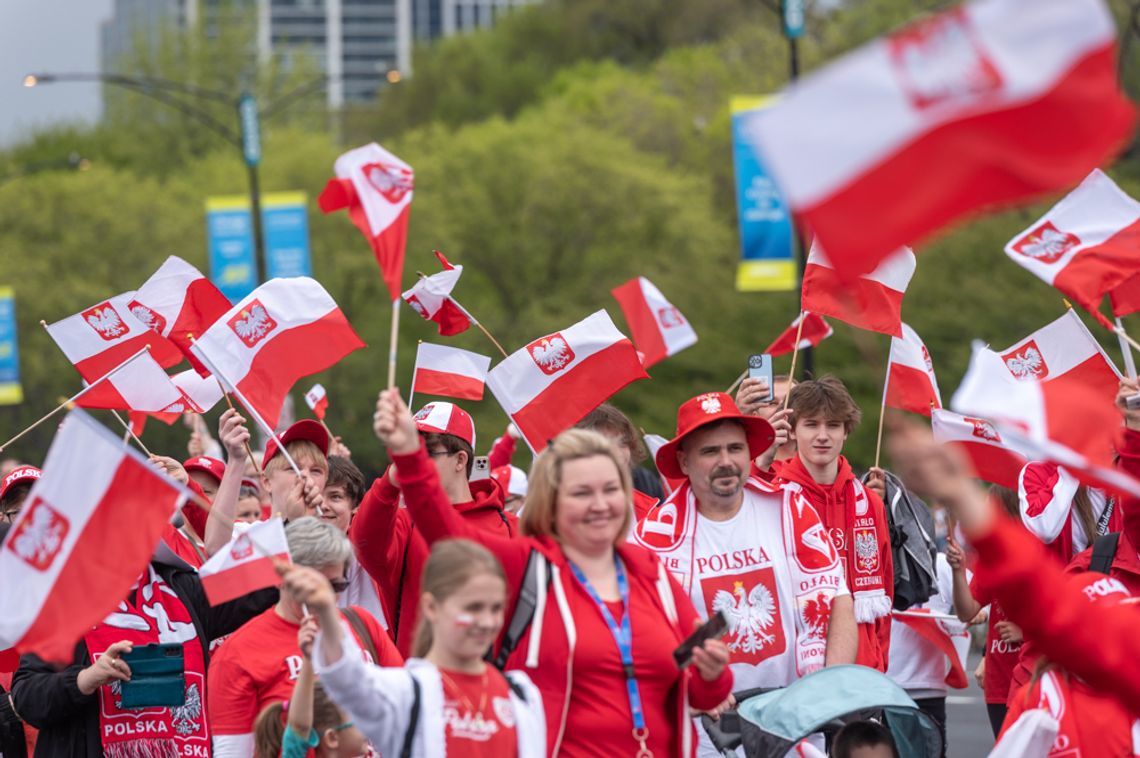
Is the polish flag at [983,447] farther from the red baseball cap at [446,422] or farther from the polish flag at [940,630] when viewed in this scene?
the red baseball cap at [446,422]

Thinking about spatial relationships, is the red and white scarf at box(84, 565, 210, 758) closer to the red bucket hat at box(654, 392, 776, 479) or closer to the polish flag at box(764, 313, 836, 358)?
the red bucket hat at box(654, 392, 776, 479)

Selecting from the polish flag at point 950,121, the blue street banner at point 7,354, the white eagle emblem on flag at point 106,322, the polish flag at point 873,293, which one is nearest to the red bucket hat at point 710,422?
the polish flag at point 873,293

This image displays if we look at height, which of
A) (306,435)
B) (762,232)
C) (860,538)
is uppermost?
(306,435)

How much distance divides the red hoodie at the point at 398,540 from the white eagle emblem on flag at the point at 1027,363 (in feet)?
8.47

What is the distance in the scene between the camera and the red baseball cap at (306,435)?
791 centimetres

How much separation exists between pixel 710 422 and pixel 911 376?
10.0ft

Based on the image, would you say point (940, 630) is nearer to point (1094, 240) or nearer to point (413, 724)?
point (1094, 240)

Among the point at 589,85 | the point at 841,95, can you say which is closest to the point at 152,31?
the point at 589,85

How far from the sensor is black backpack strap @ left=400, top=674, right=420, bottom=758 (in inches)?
199

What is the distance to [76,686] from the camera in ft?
22.5

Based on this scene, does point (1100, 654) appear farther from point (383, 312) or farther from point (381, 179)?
point (383, 312)

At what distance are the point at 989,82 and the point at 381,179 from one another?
120 inches

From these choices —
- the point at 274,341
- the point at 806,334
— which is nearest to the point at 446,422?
the point at 274,341

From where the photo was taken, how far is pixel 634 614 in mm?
5590
